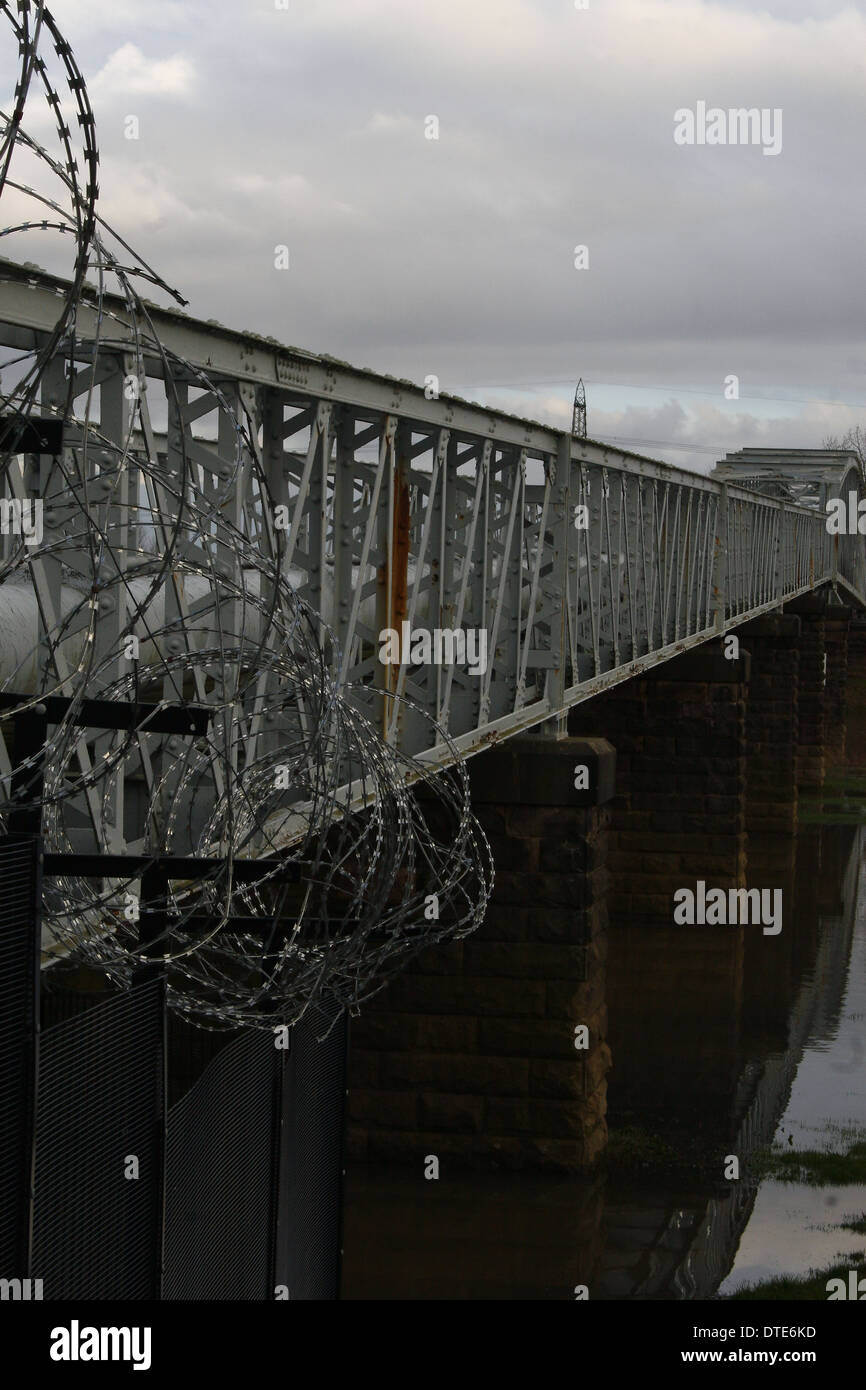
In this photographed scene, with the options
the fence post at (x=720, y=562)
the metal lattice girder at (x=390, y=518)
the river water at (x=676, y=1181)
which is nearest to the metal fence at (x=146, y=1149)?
the metal lattice girder at (x=390, y=518)

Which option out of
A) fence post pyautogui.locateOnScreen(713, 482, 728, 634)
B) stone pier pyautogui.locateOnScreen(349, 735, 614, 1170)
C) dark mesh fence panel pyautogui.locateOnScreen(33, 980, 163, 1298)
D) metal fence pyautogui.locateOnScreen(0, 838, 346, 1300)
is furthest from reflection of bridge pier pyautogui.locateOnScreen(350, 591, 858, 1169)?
dark mesh fence panel pyautogui.locateOnScreen(33, 980, 163, 1298)

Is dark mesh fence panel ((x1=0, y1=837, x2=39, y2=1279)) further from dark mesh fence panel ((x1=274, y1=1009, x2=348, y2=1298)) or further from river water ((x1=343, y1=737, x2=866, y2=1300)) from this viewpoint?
river water ((x1=343, y1=737, x2=866, y2=1300))

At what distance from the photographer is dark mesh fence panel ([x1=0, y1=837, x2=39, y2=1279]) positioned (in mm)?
5289

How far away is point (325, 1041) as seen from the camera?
9172mm

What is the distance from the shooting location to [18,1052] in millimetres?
5336

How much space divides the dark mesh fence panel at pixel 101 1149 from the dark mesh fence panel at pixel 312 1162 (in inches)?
68.9

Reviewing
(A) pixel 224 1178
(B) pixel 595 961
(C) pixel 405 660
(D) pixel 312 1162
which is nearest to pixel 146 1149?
(A) pixel 224 1178

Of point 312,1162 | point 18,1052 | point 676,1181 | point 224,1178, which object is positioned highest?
point 18,1052

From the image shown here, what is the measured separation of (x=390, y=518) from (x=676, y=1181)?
692 cm

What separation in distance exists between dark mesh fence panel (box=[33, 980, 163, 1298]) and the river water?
5.61m

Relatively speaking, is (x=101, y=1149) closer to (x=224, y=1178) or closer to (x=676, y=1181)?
(x=224, y=1178)

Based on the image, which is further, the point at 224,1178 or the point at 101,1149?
the point at 224,1178

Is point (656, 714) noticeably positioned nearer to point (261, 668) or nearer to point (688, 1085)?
point (688, 1085)
